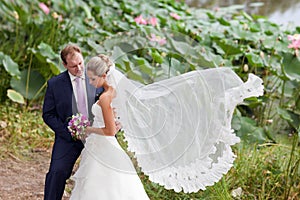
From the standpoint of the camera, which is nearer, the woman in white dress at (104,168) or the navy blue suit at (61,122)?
the woman in white dress at (104,168)

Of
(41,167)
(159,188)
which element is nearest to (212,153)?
(159,188)

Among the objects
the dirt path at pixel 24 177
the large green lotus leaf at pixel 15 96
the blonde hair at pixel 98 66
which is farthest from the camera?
the large green lotus leaf at pixel 15 96

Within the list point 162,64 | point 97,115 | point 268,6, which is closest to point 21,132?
point 162,64

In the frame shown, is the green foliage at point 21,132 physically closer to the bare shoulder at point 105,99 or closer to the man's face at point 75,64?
the man's face at point 75,64

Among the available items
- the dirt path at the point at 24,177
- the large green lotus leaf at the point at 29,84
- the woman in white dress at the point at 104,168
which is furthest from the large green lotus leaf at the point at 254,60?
the woman in white dress at the point at 104,168

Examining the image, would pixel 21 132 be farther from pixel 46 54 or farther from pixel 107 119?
pixel 107 119

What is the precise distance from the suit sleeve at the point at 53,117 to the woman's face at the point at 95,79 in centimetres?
27

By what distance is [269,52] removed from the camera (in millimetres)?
5191

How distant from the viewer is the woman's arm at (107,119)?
95.4 inches

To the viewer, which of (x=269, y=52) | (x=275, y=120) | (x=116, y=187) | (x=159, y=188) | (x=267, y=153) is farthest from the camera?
(x=269, y=52)

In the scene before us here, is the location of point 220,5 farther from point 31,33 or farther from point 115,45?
point 115,45

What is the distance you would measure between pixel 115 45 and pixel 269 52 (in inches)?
105

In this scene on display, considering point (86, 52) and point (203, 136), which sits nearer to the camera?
point (203, 136)

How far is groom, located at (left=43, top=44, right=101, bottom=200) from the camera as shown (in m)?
2.53
